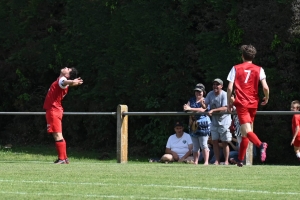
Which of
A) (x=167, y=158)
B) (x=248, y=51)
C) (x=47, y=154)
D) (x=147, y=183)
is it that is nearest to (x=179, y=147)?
(x=167, y=158)

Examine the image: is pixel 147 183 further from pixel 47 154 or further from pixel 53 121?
pixel 47 154

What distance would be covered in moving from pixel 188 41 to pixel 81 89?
156 inches

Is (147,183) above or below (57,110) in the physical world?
below

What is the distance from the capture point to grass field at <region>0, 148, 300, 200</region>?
968cm

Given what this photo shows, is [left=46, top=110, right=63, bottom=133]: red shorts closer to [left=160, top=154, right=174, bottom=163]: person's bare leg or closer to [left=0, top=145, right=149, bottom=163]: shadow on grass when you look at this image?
[left=160, top=154, right=174, bottom=163]: person's bare leg

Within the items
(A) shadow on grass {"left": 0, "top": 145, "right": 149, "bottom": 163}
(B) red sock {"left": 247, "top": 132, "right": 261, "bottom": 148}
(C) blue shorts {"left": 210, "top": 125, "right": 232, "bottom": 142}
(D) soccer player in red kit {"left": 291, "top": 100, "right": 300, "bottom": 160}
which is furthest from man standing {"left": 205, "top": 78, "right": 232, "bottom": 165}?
(A) shadow on grass {"left": 0, "top": 145, "right": 149, "bottom": 163}

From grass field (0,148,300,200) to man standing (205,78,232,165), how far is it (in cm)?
337

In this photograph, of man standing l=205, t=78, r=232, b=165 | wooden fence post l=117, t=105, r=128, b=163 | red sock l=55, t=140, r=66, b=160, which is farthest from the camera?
wooden fence post l=117, t=105, r=128, b=163

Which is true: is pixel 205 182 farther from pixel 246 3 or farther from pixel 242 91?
pixel 246 3

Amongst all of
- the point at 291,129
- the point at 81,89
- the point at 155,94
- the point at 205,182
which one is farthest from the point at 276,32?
the point at 205,182

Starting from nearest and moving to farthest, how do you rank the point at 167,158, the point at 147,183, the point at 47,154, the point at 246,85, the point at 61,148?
1. the point at 147,183
2. the point at 246,85
3. the point at 61,148
4. the point at 167,158
5. the point at 47,154

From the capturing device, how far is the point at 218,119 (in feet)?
57.4

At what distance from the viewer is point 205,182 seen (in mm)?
11188

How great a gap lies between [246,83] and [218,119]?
11.3 ft
